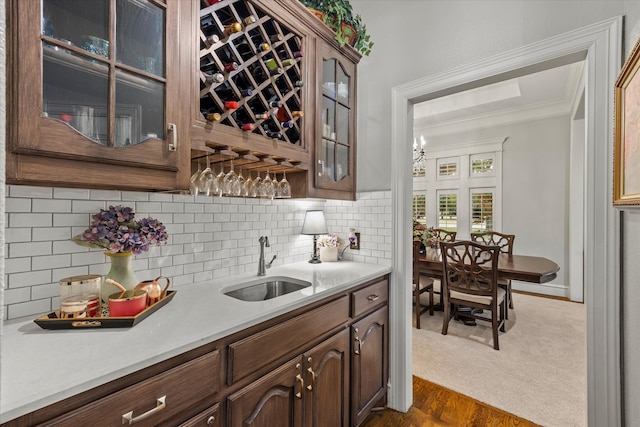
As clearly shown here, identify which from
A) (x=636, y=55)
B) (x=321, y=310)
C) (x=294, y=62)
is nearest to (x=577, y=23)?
(x=636, y=55)

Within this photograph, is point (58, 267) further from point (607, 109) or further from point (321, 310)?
point (607, 109)

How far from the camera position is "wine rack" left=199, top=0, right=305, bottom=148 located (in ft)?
4.12

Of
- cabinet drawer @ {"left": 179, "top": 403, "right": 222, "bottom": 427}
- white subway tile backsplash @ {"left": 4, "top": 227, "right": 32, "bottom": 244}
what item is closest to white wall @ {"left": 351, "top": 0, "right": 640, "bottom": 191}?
Result: cabinet drawer @ {"left": 179, "top": 403, "right": 222, "bottom": 427}

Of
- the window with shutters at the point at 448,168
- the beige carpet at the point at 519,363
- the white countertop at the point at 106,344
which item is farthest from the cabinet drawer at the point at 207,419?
the window with shutters at the point at 448,168

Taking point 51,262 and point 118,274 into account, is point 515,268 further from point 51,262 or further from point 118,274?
point 51,262

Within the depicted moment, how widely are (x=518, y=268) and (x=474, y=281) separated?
42 cm

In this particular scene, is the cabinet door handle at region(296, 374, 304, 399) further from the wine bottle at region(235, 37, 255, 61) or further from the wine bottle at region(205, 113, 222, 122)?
the wine bottle at region(235, 37, 255, 61)

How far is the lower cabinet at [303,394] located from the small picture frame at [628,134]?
4.34ft

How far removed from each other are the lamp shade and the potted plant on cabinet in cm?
115

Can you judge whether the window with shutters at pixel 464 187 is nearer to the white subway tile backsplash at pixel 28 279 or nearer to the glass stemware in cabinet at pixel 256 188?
the glass stemware in cabinet at pixel 256 188

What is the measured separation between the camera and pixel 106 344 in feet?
2.82

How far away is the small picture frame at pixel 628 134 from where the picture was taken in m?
0.91

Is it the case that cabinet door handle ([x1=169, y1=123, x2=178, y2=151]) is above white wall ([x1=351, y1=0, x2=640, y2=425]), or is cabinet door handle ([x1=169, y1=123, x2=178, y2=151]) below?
below

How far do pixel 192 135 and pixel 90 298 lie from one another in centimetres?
71
